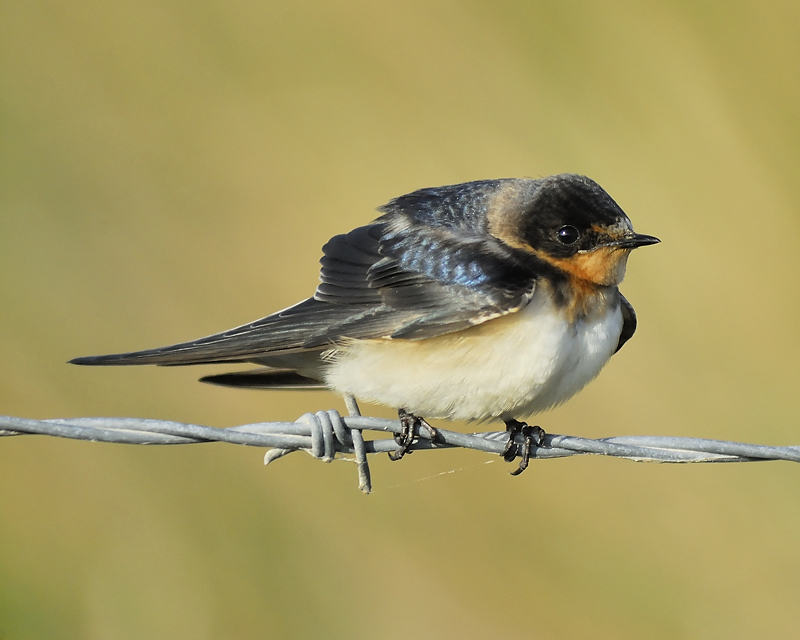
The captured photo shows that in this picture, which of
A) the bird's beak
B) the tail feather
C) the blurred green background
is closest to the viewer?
the bird's beak

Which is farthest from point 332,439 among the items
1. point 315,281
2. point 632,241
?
point 315,281

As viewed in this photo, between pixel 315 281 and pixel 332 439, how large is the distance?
2709mm

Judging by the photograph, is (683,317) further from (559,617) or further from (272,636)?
(272,636)

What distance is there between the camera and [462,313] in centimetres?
263

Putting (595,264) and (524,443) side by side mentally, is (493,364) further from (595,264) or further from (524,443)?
(595,264)

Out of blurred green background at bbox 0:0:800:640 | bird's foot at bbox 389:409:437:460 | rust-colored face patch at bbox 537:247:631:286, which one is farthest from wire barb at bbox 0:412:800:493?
blurred green background at bbox 0:0:800:640

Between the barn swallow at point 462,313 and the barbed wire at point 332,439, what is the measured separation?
0.42m

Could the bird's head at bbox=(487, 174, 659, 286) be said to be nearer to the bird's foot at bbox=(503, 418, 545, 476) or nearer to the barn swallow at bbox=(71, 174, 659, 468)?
the barn swallow at bbox=(71, 174, 659, 468)

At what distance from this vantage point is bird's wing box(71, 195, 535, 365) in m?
2.60

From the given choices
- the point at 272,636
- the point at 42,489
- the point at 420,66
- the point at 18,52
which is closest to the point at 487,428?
the point at 272,636

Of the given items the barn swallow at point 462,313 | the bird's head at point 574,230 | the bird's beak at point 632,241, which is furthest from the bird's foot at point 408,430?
the bird's beak at point 632,241

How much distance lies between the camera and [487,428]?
12.5 ft

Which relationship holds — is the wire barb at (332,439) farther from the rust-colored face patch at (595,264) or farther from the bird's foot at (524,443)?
the rust-colored face patch at (595,264)

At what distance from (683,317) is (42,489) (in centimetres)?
318
